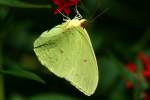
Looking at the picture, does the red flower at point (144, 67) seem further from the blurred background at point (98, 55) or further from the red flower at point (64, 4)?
the red flower at point (64, 4)

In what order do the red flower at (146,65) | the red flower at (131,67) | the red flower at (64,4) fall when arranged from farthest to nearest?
the red flower at (131,67) → the red flower at (146,65) → the red flower at (64,4)

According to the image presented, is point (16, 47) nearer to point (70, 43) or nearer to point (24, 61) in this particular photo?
point (24, 61)

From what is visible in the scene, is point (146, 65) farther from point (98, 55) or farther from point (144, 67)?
point (98, 55)

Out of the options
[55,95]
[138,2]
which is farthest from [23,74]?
[138,2]

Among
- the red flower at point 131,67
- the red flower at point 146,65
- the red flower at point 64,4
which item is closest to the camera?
the red flower at point 64,4

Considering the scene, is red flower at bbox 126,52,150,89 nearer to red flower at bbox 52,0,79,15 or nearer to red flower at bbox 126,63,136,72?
red flower at bbox 126,63,136,72

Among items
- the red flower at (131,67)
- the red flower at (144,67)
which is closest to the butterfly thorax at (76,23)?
the red flower at (144,67)
